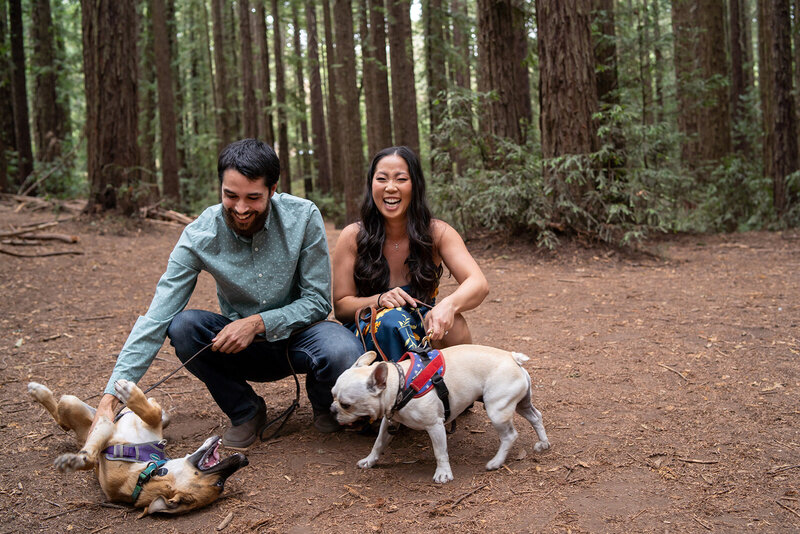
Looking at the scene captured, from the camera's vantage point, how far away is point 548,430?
3545 mm

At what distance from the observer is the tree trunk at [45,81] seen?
56.0 ft

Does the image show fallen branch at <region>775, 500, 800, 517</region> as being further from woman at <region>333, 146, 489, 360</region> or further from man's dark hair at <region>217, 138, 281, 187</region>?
man's dark hair at <region>217, 138, 281, 187</region>

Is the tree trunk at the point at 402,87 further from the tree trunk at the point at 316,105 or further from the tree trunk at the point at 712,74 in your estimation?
the tree trunk at the point at 316,105

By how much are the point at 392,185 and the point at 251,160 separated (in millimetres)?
858

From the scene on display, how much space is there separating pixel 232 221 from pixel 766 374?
3739 mm

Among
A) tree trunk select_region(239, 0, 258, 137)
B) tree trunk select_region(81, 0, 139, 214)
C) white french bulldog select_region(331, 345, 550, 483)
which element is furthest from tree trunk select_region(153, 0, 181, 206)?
white french bulldog select_region(331, 345, 550, 483)

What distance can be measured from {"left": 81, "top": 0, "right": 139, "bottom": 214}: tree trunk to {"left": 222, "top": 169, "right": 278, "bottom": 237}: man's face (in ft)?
26.9

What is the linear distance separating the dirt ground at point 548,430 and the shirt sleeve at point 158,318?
673mm

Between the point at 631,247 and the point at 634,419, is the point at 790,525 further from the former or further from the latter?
the point at 631,247

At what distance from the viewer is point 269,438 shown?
3664 millimetres

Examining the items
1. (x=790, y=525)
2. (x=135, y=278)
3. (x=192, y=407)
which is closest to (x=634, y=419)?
(x=790, y=525)

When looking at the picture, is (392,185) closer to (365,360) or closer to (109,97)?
(365,360)

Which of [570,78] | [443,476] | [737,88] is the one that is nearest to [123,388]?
[443,476]

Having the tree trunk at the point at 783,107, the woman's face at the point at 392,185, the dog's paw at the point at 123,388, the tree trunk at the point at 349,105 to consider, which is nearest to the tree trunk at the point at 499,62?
the tree trunk at the point at 349,105
